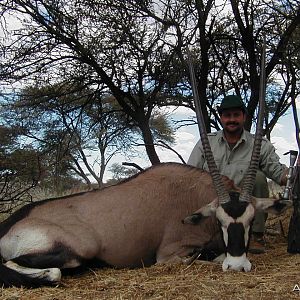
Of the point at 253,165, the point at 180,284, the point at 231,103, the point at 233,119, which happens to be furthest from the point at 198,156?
the point at 180,284

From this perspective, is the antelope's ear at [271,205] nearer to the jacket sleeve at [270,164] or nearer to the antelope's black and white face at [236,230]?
the antelope's black and white face at [236,230]

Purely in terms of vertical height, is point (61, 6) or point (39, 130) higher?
point (61, 6)

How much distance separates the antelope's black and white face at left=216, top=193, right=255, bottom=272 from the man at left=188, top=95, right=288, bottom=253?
1.08 metres

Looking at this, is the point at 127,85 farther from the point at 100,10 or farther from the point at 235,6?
the point at 235,6

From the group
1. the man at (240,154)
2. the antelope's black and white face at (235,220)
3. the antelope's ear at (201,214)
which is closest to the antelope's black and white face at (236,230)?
the antelope's black and white face at (235,220)

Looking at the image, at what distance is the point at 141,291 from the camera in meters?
3.20

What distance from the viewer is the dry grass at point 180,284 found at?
3.09 m

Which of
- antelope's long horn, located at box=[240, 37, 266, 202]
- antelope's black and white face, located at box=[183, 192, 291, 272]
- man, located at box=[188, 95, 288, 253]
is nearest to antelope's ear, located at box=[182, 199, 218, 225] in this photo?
antelope's black and white face, located at box=[183, 192, 291, 272]

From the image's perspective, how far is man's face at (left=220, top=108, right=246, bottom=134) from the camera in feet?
16.4

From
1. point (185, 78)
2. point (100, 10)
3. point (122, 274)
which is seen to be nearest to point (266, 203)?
point (122, 274)

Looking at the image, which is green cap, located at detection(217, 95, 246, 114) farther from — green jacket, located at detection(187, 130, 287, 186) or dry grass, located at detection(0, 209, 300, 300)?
dry grass, located at detection(0, 209, 300, 300)

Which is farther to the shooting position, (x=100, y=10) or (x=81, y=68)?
(x=81, y=68)

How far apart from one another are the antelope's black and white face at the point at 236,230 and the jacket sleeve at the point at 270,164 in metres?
1.08

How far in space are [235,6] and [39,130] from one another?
14.1 ft
